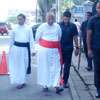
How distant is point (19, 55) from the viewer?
1377 cm

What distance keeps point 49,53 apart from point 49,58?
0.44 feet

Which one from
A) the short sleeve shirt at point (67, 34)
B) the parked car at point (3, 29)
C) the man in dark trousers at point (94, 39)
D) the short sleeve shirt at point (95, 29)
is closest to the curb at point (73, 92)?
the man in dark trousers at point (94, 39)

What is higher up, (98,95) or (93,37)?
(93,37)

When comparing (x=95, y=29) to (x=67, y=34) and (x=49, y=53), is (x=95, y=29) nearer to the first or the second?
(x=49, y=53)

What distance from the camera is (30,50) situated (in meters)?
13.8

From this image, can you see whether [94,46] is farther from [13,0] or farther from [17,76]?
[13,0]

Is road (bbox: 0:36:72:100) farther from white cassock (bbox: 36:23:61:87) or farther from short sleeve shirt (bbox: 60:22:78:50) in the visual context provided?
short sleeve shirt (bbox: 60:22:78:50)

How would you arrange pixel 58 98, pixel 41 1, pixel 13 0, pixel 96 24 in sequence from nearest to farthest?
pixel 96 24 < pixel 58 98 < pixel 41 1 < pixel 13 0

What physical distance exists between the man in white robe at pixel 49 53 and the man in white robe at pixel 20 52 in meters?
0.93

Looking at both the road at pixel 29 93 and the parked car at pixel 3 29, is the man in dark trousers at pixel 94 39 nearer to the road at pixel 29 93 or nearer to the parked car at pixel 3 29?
the road at pixel 29 93

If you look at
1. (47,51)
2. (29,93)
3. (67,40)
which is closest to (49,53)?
(47,51)

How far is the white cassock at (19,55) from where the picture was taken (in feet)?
44.8

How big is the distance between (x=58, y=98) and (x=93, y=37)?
177 centimetres

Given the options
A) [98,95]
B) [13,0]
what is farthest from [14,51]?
[13,0]
